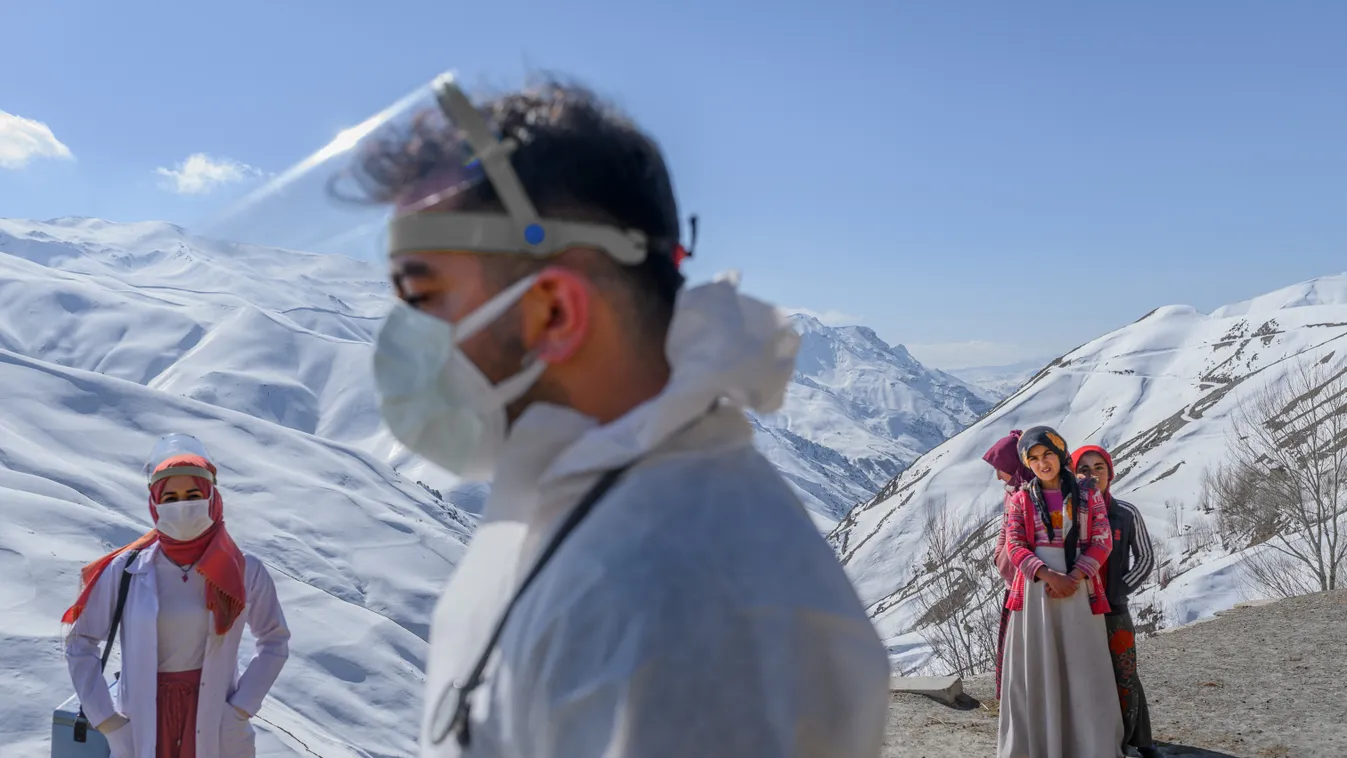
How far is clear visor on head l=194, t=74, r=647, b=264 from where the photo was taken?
127 cm

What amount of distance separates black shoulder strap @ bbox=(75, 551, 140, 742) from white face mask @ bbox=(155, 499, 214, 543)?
8.4 inches

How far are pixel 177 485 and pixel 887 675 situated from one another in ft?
13.4

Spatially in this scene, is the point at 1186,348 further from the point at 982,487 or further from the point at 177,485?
the point at 177,485

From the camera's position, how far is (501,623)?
1133 millimetres

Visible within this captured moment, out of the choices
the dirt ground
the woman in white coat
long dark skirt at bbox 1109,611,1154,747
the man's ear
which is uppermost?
the man's ear

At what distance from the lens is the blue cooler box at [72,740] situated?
4.09 meters

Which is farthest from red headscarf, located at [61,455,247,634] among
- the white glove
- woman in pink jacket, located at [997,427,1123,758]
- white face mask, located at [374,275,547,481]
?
woman in pink jacket, located at [997,427,1123,758]

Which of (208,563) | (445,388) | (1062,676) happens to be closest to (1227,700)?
(1062,676)

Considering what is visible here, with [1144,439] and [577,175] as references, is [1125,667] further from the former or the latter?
[1144,439]

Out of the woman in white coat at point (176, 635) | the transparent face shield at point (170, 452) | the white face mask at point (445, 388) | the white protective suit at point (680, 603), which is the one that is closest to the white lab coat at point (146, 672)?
the woman in white coat at point (176, 635)

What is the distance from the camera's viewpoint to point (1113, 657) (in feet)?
20.9

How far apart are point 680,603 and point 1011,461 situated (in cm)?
625

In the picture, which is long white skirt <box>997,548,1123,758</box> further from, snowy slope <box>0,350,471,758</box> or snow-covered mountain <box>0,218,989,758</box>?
snowy slope <box>0,350,471,758</box>

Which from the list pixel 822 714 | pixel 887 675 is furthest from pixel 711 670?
pixel 887 675
